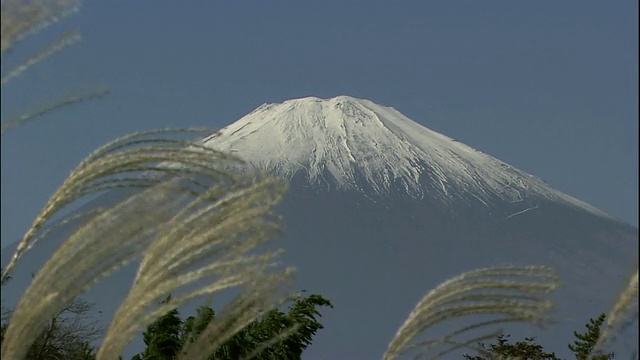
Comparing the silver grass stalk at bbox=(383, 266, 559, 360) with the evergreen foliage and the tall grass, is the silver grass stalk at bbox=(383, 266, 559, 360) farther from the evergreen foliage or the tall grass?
the evergreen foliage

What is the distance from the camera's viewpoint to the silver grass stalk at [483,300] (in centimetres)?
455

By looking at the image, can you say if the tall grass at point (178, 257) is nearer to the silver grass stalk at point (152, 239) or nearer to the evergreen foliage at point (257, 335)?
the silver grass stalk at point (152, 239)

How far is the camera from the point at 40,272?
14.5 feet

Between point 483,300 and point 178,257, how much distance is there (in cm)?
103

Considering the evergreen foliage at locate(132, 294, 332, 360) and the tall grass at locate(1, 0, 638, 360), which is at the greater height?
the evergreen foliage at locate(132, 294, 332, 360)

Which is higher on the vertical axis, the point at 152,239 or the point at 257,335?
the point at 257,335

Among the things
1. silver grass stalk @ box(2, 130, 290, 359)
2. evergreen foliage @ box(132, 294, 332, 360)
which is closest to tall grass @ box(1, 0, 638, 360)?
silver grass stalk @ box(2, 130, 290, 359)

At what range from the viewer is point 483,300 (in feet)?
15.0

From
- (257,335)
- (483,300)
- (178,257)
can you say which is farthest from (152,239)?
(257,335)

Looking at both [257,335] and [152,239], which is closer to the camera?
[152,239]

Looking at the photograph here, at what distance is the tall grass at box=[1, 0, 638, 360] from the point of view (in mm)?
4449

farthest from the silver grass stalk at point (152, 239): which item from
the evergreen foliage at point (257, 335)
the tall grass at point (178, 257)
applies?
the evergreen foliage at point (257, 335)

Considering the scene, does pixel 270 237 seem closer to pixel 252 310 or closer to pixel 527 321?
pixel 252 310

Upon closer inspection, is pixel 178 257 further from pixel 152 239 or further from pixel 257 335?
pixel 257 335
